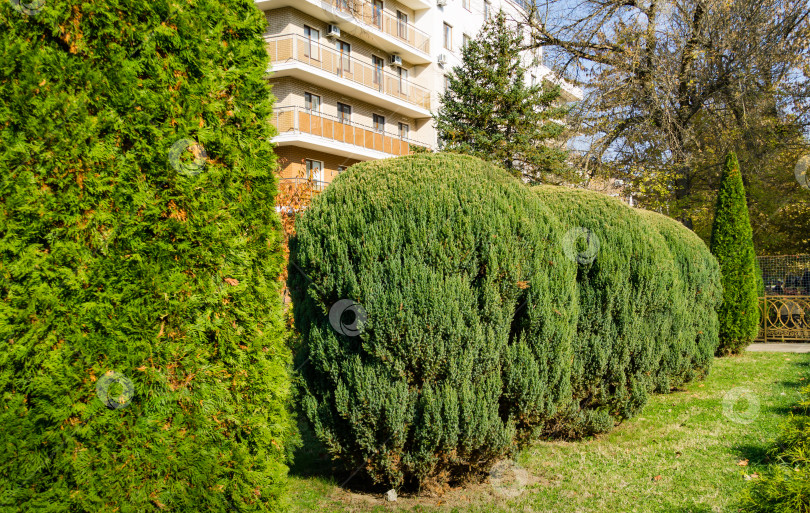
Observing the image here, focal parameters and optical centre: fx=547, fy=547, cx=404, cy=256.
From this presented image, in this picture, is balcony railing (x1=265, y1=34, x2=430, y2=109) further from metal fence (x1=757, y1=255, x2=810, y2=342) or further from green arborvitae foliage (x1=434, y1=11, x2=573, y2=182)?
metal fence (x1=757, y1=255, x2=810, y2=342)

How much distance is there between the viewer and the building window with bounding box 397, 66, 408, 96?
26737mm

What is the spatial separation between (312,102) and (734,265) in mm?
16568

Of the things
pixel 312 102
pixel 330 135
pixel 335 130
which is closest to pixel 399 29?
pixel 312 102

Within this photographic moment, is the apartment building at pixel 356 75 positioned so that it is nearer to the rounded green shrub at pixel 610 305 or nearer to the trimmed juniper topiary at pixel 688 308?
the trimmed juniper topiary at pixel 688 308

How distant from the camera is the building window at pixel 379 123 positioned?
26312mm

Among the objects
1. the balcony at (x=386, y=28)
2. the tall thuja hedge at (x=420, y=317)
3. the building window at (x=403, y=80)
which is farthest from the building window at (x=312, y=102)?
the tall thuja hedge at (x=420, y=317)

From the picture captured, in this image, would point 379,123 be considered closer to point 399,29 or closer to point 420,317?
point 399,29

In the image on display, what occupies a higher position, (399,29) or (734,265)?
(399,29)

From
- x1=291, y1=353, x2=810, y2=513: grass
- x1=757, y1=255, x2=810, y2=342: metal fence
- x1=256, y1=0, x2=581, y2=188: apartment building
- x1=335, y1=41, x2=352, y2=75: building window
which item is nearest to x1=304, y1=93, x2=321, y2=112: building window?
x1=256, y1=0, x2=581, y2=188: apartment building

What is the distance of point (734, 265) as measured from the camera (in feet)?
45.7

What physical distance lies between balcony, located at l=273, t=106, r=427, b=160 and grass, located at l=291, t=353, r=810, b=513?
13898 mm

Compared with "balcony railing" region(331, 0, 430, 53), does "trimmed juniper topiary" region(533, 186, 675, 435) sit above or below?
below

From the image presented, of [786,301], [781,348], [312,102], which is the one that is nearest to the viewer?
[781,348]

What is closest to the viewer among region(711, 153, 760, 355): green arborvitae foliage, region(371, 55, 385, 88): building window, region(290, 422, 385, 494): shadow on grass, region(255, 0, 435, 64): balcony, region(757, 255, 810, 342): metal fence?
region(290, 422, 385, 494): shadow on grass
